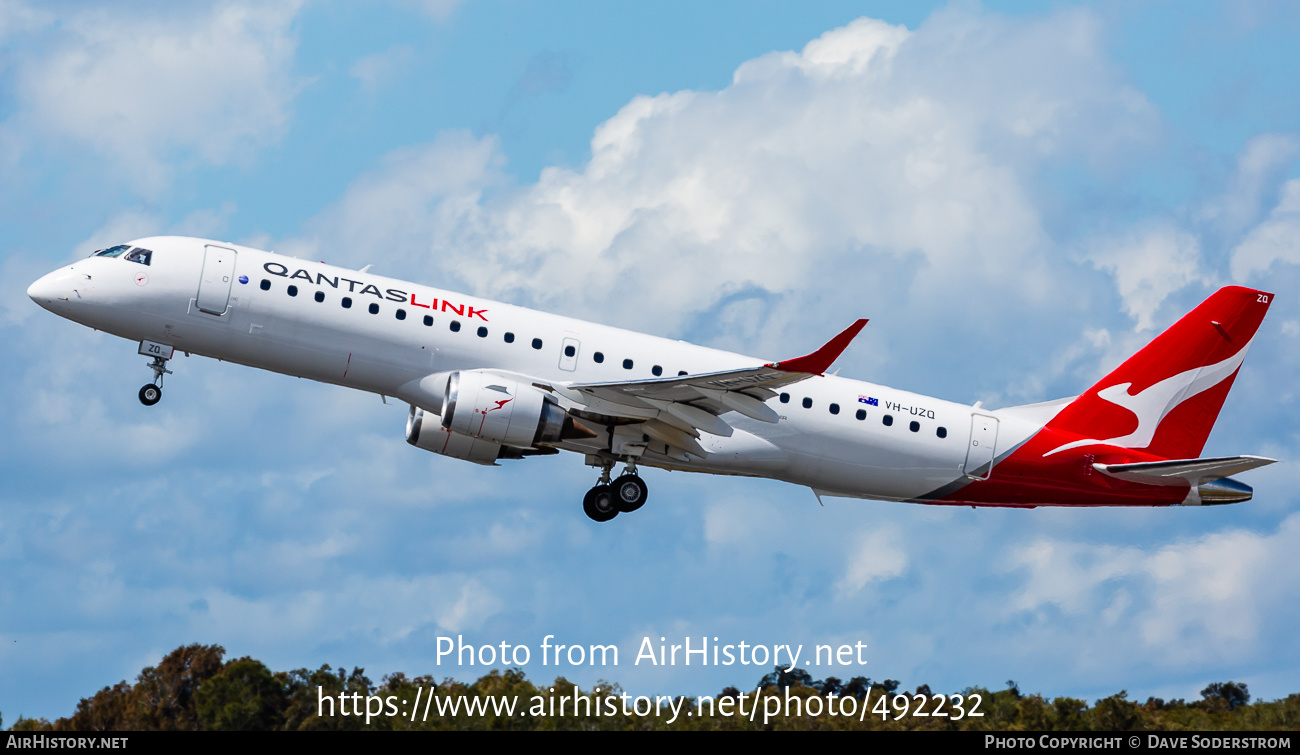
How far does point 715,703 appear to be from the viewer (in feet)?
168

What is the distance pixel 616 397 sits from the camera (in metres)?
36.6

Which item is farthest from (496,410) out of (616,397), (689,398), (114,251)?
(114,251)

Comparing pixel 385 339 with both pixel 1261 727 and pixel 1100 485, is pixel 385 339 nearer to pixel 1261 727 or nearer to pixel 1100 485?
pixel 1100 485

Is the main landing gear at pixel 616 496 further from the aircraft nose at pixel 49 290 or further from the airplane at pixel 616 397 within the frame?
the aircraft nose at pixel 49 290

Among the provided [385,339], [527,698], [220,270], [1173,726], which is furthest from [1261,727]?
[220,270]

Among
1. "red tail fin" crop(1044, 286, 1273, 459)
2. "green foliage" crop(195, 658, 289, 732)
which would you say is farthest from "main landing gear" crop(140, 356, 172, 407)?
"red tail fin" crop(1044, 286, 1273, 459)

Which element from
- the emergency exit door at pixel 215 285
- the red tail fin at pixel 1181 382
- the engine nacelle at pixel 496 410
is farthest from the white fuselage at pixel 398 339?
the red tail fin at pixel 1181 382

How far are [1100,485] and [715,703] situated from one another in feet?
56.3

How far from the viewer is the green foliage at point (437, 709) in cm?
4447

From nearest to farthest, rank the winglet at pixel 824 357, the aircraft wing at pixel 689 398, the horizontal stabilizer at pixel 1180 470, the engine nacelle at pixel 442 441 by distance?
Result: 1. the winglet at pixel 824 357
2. the aircraft wing at pixel 689 398
3. the horizontal stabilizer at pixel 1180 470
4. the engine nacelle at pixel 442 441

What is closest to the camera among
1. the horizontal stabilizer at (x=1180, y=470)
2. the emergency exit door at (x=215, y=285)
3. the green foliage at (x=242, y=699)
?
the emergency exit door at (x=215, y=285)

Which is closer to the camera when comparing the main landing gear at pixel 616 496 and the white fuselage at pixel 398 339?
the white fuselage at pixel 398 339

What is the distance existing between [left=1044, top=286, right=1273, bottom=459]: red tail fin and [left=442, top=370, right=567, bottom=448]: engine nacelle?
17105 millimetres

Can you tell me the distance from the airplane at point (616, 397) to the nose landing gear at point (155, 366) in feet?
0.19
